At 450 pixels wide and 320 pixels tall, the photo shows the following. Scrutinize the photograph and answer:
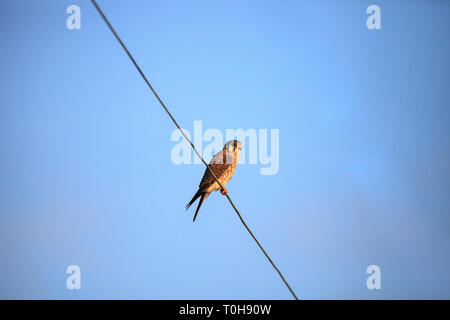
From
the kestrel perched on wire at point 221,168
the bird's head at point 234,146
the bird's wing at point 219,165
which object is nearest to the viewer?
the kestrel perched on wire at point 221,168

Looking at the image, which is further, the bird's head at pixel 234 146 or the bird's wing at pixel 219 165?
the bird's head at pixel 234 146

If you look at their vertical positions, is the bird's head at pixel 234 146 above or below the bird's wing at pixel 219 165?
above

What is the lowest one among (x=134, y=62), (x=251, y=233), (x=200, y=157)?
(x=251, y=233)

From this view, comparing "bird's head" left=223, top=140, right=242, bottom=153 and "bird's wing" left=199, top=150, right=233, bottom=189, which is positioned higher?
"bird's head" left=223, top=140, right=242, bottom=153

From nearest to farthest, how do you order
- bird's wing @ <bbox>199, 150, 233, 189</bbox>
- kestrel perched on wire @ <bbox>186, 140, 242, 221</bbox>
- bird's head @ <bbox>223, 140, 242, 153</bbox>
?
kestrel perched on wire @ <bbox>186, 140, 242, 221</bbox> < bird's wing @ <bbox>199, 150, 233, 189</bbox> < bird's head @ <bbox>223, 140, 242, 153</bbox>

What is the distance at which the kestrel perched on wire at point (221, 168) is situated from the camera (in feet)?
20.7

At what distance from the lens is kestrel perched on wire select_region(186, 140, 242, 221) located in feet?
20.7

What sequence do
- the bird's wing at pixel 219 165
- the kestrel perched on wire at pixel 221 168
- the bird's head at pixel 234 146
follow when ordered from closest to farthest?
the kestrel perched on wire at pixel 221 168 < the bird's wing at pixel 219 165 < the bird's head at pixel 234 146

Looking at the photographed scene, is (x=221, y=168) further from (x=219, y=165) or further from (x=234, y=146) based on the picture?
(x=234, y=146)

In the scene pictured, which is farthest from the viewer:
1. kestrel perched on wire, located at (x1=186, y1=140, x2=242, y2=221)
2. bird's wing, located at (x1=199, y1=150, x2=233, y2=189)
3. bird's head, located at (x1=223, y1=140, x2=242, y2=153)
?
bird's head, located at (x1=223, y1=140, x2=242, y2=153)
